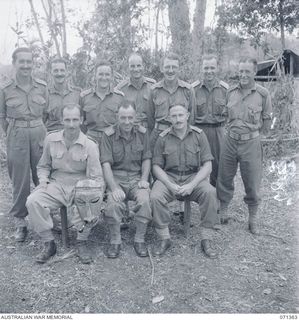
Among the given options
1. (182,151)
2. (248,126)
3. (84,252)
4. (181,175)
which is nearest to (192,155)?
(182,151)

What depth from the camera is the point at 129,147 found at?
459cm

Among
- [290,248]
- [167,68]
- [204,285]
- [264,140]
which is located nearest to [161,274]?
[204,285]

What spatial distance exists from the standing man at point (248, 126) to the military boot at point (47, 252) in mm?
2155

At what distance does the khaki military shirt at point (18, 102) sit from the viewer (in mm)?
4660

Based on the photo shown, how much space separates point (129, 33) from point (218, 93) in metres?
4.96

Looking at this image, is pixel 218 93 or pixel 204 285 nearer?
pixel 204 285

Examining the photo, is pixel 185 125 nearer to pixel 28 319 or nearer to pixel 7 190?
pixel 28 319

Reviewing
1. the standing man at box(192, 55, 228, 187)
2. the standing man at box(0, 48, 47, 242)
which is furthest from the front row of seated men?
the standing man at box(192, 55, 228, 187)

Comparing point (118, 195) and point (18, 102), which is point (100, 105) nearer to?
point (18, 102)

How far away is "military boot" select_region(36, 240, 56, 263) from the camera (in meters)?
4.12

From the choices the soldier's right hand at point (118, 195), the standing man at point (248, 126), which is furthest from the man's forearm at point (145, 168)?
the standing man at point (248, 126)

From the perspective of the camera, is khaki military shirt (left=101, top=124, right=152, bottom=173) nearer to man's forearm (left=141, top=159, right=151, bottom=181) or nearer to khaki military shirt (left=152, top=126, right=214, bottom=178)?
man's forearm (left=141, top=159, right=151, bottom=181)

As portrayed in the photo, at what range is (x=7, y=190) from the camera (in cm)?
661

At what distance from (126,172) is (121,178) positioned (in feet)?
0.29
